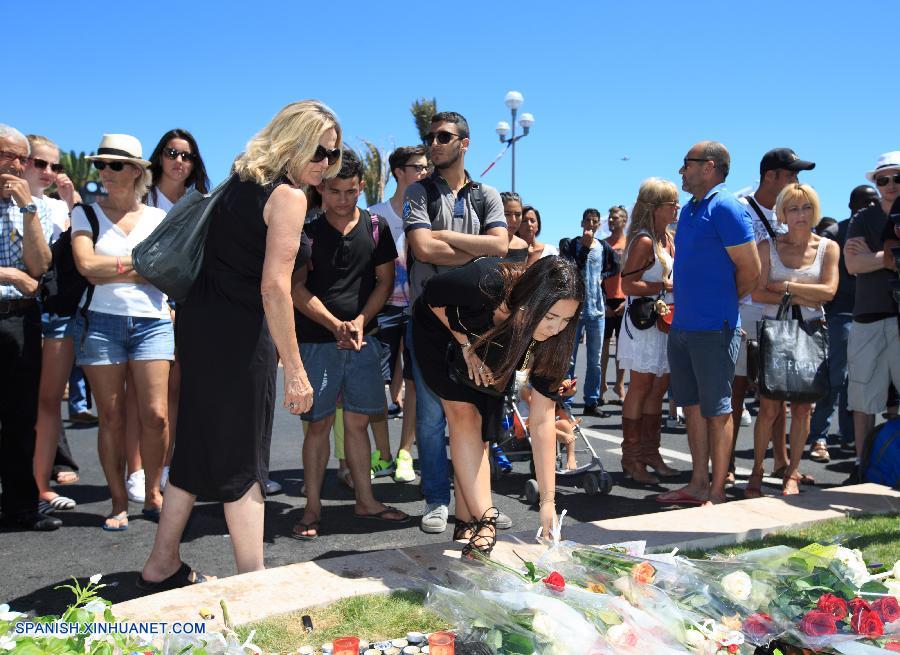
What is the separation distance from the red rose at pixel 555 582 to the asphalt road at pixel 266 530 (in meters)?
1.87

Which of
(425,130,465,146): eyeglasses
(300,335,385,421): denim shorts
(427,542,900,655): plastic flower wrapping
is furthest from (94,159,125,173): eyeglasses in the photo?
(427,542,900,655): plastic flower wrapping

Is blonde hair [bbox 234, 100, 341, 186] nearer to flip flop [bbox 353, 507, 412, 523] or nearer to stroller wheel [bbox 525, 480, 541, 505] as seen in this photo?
flip flop [bbox 353, 507, 412, 523]

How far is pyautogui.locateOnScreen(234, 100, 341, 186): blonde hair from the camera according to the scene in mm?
3086

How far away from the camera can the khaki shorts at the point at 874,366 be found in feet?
17.5

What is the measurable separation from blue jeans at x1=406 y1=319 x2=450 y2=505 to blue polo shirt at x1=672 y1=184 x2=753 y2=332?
1717 mm

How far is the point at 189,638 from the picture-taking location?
198 centimetres

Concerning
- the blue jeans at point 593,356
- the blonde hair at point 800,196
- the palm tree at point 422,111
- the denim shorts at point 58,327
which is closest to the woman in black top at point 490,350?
the denim shorts at point 58,327

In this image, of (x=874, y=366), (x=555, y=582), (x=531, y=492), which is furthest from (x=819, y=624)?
(x=874, y=366)

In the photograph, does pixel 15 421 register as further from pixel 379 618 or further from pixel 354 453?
pixel 379 618

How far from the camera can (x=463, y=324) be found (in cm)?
360

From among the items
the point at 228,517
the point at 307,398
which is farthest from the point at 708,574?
the point at 228,517

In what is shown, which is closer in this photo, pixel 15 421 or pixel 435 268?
pixel 15 421

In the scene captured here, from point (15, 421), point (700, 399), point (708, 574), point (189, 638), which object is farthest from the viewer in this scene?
point (700, 399)

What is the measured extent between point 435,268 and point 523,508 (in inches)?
64.5
